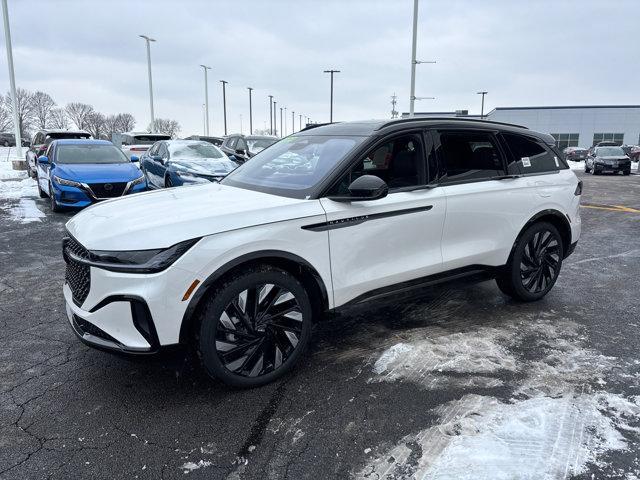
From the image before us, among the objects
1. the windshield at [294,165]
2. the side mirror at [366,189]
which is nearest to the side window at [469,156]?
the windshield at [294,165]

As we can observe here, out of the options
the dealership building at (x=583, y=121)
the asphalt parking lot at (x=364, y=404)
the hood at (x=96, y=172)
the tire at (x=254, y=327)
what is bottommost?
the asphalt parking lot at (x=364, y=404)

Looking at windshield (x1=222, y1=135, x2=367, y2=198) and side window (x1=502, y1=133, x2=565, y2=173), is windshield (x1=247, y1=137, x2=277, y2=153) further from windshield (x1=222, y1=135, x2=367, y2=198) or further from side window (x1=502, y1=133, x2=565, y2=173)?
side window (x1=502, y1=133, x2=565, y2=173)

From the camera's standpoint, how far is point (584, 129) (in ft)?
210

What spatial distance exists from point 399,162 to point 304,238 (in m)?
1.21

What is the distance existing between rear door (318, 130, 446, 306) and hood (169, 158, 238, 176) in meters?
7.01

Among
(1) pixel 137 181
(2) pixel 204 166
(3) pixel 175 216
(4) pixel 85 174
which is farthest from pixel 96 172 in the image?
(3) pixel 175 216

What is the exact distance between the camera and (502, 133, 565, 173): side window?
459 centimetres

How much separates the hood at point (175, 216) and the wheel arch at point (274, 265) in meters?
0.21

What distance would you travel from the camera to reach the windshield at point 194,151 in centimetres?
1151

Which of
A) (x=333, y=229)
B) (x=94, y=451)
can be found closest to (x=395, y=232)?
(x=333, y=229)

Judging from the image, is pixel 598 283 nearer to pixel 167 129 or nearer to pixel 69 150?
pixel 69 150

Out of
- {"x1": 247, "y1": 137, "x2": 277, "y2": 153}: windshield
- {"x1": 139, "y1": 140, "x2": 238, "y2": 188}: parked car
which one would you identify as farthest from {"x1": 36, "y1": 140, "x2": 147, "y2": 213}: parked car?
{"x1": 247, "y1": 137, "x2": 277, "y2": 153}: windshield

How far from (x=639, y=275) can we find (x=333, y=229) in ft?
15.1

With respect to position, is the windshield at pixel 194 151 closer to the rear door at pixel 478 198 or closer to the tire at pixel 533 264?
the rear door at pixel 478 198
